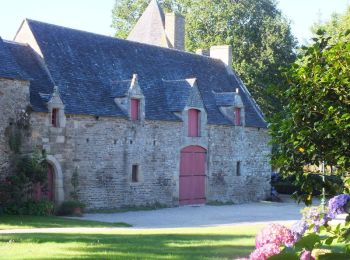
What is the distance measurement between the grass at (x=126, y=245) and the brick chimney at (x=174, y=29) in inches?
900

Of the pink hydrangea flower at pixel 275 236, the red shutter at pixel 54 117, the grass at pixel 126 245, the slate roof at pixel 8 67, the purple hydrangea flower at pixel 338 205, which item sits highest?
the slate roof at pixel 8 67

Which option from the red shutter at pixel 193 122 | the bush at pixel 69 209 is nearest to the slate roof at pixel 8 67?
the bush at pixel 69 209

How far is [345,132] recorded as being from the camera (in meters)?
6.50

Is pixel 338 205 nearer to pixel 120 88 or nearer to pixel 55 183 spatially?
pixel 55 183

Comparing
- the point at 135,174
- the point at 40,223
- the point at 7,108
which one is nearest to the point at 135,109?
the point at 135,174

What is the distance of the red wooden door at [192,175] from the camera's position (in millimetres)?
28188

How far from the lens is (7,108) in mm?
20562

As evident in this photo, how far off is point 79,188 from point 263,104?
889 inches

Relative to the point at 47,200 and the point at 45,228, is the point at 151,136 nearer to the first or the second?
the point at 47,200

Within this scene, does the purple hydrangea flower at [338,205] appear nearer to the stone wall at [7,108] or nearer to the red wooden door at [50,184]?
the stone wall at [7,108]

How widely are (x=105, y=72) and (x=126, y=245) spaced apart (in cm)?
1480

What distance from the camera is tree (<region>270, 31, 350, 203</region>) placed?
6.58 m

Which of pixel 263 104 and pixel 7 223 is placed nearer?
pixel 7 223

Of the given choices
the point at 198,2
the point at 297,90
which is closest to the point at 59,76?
the point at 297,90
